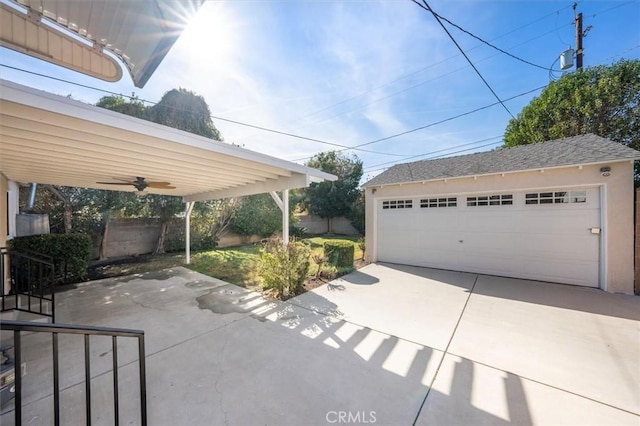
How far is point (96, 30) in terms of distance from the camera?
2418mm

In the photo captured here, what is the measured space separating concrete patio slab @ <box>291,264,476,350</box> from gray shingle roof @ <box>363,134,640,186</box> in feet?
9.87

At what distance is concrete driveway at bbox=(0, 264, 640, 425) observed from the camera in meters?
2.22

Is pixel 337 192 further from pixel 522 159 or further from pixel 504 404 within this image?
pixel 504 404

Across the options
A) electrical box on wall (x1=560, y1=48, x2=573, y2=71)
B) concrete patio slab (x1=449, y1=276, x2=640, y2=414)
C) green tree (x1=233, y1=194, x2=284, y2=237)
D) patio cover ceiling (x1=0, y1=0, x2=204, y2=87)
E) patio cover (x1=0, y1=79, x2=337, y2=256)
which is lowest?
concrete patio slab (x1=449, y1=276, x2=640, y2=414)

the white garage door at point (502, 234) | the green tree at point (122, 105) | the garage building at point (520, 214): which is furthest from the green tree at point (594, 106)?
the green tree at point (122, 105)

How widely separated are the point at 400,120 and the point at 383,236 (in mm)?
4684

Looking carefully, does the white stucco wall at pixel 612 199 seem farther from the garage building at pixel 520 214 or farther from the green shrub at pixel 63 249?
the green shrub at pixel 63 249

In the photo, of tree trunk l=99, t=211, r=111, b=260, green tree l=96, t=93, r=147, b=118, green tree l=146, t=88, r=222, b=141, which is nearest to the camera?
tree trunk l=99, t=211, r=111, b=260

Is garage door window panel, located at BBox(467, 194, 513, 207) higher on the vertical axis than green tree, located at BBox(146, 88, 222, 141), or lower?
lower

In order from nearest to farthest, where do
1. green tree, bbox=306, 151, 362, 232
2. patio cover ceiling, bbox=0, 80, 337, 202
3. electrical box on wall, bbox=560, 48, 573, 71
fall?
patio cover ceiling, bbox=0, 80, 337, 202
electrical box on wall, bbox=560, 48, 573, 71
green tree, bbox=306, 151, 362, 232

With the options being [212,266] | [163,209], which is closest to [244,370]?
[212,266]

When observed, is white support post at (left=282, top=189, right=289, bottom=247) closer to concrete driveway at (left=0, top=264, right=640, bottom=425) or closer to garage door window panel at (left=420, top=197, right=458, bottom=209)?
concrete driveway at (left=0, top=264, right=640, bottom=425)

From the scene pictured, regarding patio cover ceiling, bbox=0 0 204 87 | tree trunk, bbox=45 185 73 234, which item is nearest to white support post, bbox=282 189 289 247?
patio cover ceiling, bbox=0 0 204 87

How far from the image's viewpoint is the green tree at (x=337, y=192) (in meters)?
18.1
